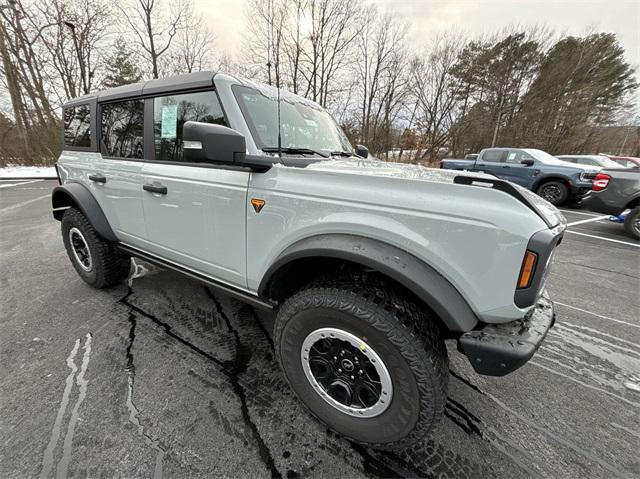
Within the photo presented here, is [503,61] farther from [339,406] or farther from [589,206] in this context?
[339,406]

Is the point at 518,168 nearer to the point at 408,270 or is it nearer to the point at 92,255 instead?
the point at 408,270

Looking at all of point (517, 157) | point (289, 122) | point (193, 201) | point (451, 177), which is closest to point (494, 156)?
point (517, 157)

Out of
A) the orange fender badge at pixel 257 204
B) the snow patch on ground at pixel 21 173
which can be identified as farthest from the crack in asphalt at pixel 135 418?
the snow patch on ground at pixel 21 173

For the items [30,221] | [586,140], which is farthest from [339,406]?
[586,140]

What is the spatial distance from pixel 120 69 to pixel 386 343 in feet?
84.8

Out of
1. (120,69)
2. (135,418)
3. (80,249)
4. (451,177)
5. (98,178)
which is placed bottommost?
(135,418)

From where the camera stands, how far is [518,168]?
28.7 ft

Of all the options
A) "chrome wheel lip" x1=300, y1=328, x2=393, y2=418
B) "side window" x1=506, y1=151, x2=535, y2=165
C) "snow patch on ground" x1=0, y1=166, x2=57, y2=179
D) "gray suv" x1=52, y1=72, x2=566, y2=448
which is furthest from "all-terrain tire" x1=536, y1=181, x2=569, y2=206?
"snow patch on ground" x1=0, y1=166, x2=57, y2=179

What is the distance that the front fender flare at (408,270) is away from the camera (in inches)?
45.2

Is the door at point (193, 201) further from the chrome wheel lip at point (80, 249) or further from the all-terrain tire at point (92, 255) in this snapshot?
the chrome wheel lip at point (80, 249)

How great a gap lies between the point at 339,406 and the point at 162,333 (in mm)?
1692

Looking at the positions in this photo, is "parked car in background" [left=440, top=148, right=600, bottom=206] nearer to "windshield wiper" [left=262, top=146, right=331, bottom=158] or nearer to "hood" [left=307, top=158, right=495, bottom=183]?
"hood" [left=307, top=158, right=495, bottom=183]

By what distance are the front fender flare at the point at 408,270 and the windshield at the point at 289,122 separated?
0.88m

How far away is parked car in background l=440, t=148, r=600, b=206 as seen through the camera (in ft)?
25.4
